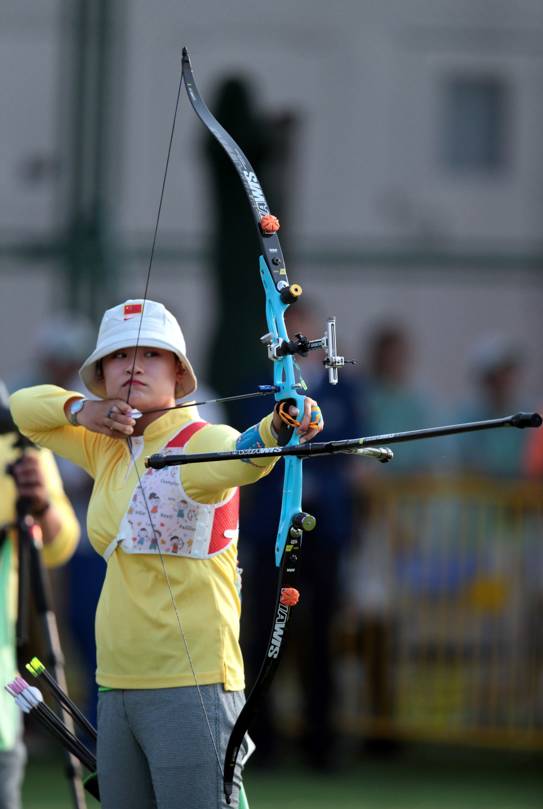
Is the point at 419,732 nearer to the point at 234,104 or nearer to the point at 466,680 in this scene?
the point at 466,680

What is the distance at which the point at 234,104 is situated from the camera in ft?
26.0

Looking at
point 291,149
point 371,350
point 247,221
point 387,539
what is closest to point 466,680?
point 387,539

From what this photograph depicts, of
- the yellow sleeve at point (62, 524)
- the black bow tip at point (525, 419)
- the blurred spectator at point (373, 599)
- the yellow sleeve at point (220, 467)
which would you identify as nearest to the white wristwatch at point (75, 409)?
the yellow sleeve at point (220, 467)

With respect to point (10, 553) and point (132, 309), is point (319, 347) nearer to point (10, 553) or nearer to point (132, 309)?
point (132, 309)

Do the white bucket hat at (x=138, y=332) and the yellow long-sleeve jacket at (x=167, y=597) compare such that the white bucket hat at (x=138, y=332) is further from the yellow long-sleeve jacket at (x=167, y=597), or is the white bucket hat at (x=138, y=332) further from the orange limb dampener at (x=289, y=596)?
the orange limb dampener at (x=289, y=596)

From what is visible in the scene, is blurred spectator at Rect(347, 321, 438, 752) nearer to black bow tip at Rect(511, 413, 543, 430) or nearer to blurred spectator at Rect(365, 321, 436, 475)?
blurred spectator at Rect(365, 321, 436, 475)

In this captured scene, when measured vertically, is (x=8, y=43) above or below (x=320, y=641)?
above

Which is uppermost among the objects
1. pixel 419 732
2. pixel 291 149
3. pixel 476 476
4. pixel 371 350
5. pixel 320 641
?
pixel 291 149

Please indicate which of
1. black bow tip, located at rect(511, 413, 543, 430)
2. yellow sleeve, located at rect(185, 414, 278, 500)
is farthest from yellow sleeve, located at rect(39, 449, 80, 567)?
black bow tip, located at rect(511, 413, 543, 430)

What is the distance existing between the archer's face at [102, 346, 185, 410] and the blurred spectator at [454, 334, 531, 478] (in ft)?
14.6

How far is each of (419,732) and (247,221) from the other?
2748mm

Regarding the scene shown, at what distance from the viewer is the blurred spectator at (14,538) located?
172 inches

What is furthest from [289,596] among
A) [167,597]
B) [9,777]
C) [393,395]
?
[393,395]

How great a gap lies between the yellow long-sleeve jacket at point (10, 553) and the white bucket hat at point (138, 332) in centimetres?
83
